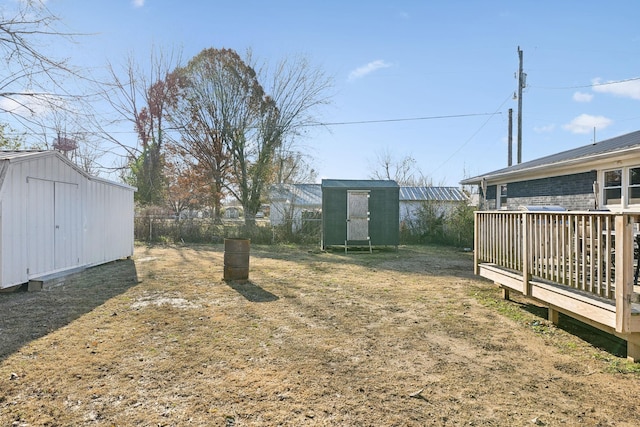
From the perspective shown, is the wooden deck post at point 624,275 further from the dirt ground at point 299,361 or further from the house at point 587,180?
the house at point 587,180

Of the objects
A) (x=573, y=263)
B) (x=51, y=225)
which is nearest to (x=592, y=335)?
(x=573, y=263)

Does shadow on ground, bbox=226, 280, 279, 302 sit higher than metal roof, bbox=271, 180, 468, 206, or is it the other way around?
metal roof, bbox=271, 180, 468, 206

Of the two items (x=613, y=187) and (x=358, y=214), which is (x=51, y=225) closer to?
(x=358, y=214)

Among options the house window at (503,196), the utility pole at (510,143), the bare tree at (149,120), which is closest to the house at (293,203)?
the bare tree at (149,120)

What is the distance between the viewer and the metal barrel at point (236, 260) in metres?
6.94

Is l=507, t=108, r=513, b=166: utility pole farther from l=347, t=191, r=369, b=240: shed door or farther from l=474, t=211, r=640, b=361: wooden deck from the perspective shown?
l=474, t=211, r=640, b=361: wooden deck

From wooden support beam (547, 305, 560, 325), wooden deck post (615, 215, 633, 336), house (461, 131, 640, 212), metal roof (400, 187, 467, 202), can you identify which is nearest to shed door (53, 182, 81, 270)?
wooden support beam (547, 305, 560, 325)

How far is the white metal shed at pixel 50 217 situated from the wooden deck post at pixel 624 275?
7.73m

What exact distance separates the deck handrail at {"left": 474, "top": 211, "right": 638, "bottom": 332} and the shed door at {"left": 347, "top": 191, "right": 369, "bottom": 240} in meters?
6.73

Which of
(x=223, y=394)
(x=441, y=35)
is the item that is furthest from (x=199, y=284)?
(x=441, y=35)

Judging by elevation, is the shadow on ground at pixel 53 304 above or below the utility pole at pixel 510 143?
below

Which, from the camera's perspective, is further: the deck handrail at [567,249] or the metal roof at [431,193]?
the metal roof at [431,193]

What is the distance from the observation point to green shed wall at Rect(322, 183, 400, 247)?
12922mm

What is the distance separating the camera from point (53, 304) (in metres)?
5.21
